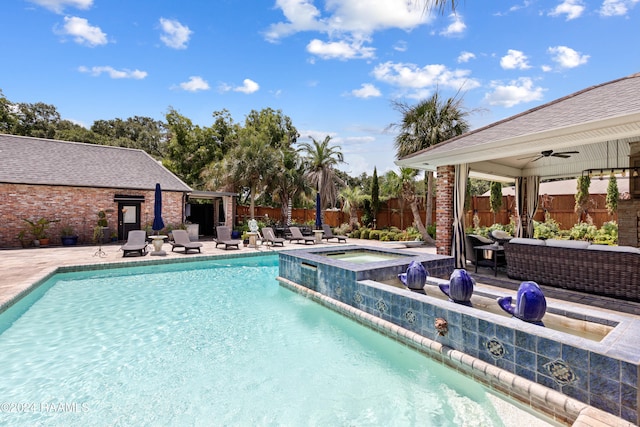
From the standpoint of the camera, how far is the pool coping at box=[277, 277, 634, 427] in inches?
96.6

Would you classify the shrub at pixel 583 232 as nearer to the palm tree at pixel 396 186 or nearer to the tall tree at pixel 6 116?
the palm tree at pixel 396 186

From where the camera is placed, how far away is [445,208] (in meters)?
8.38

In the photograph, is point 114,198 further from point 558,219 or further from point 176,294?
point 558,219

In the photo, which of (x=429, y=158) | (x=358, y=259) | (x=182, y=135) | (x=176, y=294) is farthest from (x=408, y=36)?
(x=182, y=135)

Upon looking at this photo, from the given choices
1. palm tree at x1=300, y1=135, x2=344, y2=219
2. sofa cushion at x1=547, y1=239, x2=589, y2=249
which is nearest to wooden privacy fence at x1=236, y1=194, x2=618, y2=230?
palm tree at x1=300, y1=135, x2=344, y2=219

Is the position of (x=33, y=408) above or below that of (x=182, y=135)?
below

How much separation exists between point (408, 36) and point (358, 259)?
792 centimetres

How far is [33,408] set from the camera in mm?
3178

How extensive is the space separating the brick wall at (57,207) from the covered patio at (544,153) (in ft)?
46.6

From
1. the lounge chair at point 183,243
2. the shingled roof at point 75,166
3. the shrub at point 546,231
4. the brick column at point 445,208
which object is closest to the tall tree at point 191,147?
the shingled roof at point 75,166

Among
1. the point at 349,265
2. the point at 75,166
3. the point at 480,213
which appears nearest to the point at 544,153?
the point at 349,265

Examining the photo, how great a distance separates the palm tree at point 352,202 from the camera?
2034cm

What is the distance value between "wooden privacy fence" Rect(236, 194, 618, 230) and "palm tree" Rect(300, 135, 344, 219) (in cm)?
286

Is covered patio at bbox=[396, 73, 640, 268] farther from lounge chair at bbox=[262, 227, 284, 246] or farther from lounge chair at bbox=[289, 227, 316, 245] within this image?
lounge chair at bbox=[289, 227, 316, 245]
